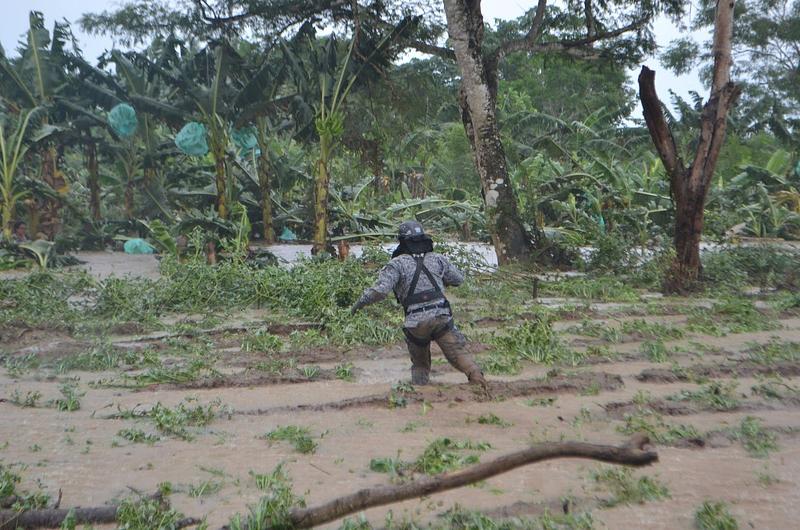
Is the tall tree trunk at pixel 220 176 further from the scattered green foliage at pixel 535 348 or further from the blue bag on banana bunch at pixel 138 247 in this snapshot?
the scattered green foliage at pixel 535 348

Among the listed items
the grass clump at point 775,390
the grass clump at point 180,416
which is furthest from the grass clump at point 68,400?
the grass clump at point 775,390

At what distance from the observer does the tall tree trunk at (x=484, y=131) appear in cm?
1379

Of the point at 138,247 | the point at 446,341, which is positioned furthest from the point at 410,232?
the point at 138,247

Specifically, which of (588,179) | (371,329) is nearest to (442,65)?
(588,179)

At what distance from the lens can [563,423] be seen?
5.43 m

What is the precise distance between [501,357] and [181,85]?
1109 centimetres

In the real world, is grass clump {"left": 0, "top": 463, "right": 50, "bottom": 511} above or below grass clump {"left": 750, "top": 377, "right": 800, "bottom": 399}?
above

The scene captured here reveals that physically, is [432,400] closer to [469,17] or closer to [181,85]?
[469,17]

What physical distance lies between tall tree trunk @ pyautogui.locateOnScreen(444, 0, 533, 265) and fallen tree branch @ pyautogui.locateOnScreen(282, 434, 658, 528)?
36.1ft

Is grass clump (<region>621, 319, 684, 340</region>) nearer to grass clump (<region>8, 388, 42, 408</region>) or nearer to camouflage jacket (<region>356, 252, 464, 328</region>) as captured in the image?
camouflage jacket (<region>356, 252, 464, 328</region>)

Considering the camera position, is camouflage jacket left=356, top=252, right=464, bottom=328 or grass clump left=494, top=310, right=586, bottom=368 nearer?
camouflage jacket left=356, top=252, right=464, bottom=328

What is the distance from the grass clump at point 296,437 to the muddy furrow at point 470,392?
0.62 m

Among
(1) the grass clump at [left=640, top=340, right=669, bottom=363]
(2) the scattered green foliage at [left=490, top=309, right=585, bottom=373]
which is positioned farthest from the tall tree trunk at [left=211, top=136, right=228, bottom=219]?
(1) the grass clump at [left=640, top=340, right=669, bottom=363]

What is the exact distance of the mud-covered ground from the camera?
13.2 ft
